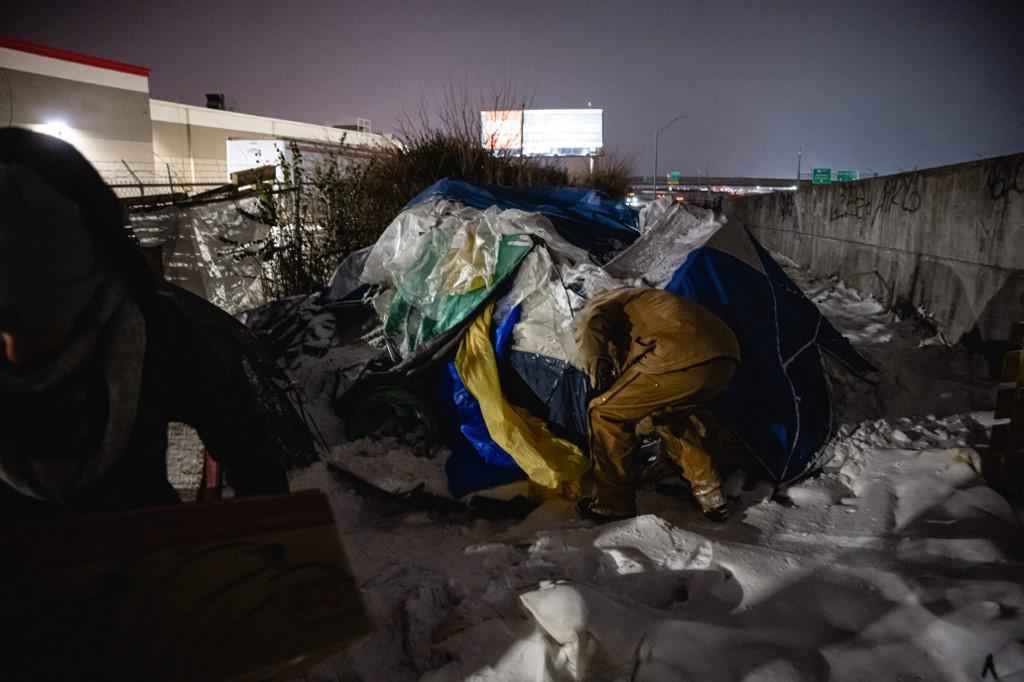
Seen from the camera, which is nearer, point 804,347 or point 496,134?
point 804,347

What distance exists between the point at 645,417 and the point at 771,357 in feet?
3.69

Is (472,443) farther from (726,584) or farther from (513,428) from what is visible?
(726,584)

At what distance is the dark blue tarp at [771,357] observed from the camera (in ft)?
12.0

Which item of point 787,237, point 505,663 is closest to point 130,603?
point 505,663

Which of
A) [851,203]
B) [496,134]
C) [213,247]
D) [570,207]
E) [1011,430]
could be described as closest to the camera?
[1011,430]

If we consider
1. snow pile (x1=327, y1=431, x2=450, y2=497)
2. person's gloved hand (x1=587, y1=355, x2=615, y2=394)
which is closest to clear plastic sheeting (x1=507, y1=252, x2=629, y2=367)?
person's gloved hand (x1=587, y1=355, x2=615, y2=394)

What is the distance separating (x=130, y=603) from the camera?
0.87 m

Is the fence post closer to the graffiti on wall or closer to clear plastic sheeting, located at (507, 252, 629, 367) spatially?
clear plastic sheeting, located at (507, 252, 629, 367)

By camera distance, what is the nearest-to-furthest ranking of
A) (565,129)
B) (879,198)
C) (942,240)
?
(942,240)
(879,198)
(565,129)

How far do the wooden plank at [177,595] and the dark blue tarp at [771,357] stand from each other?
3146 mm

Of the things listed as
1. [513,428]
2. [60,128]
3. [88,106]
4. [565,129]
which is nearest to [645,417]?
[513,428]

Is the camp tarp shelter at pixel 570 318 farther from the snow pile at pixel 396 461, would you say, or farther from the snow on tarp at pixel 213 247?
the snow on tarp at pixel 213 247

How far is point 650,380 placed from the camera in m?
3.28

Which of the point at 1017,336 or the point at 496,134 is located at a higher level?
the point at 496,134
